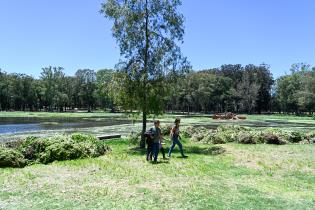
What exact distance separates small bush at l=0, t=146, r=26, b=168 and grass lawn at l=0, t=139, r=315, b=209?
0.65 metres

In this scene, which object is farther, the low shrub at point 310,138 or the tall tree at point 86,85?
the tall tree at point 86,85

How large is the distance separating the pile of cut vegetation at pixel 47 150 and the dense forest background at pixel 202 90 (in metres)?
93.9

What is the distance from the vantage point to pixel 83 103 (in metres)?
146

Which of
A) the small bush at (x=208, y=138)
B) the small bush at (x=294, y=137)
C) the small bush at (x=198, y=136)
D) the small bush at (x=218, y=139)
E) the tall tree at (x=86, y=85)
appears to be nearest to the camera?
the small bush at (x=218, y=139)

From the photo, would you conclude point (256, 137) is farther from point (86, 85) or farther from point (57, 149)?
point (86, 85)

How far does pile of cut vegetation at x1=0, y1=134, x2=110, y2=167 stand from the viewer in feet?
53.7

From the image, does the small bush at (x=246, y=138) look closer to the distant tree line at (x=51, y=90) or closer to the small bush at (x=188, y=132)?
the small bush at (x=188, y=132)

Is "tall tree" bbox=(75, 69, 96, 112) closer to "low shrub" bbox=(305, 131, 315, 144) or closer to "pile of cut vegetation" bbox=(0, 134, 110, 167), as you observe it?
"low shrub" bbox=(305, 131, 315, 144)

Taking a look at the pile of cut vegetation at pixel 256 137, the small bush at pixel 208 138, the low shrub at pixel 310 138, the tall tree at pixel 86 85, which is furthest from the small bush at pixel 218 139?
the tall tree at pixel 86 85

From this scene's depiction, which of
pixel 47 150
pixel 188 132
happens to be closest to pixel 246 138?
pixel 188 132

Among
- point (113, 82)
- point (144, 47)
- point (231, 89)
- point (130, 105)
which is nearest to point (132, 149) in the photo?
point (130, 105)

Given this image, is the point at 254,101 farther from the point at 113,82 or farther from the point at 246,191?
the point at 246,191

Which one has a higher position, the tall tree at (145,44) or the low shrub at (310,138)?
the tall tree at (145,44)

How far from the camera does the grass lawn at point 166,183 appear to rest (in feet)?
33.2
